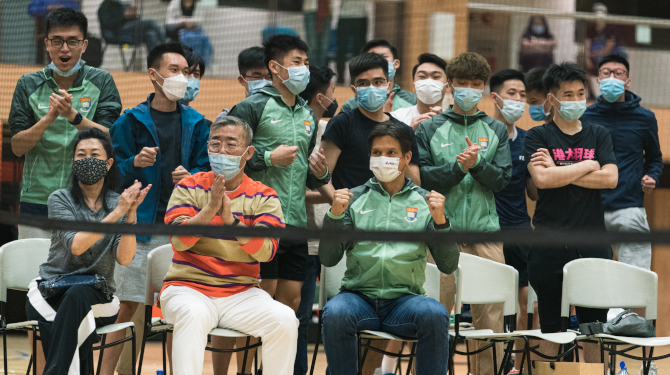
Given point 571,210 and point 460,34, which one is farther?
point 460,34

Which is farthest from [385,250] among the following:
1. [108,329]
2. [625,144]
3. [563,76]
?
[625,144]

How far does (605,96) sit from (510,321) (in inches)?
69.4

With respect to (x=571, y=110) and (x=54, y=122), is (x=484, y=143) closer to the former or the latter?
(x=571, y=110)

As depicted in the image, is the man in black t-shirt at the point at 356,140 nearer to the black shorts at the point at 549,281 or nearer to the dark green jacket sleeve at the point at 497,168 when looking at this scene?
the dark green jacket sleeve at the point at 497,168

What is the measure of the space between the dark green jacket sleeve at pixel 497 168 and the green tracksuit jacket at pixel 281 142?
0.77 metres

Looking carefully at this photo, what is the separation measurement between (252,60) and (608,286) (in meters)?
2.37

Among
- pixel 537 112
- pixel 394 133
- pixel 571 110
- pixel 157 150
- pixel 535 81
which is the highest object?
pixel 535 81

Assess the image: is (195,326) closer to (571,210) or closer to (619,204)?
(571,210)

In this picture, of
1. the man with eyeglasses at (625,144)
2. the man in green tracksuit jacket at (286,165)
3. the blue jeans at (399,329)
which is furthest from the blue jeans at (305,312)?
the man with eyeglasses at (625,144)

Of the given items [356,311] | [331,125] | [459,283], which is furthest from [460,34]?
[356,311]

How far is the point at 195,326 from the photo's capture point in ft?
9.47

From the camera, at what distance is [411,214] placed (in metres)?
3.33

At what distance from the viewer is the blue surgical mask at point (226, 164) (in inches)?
125

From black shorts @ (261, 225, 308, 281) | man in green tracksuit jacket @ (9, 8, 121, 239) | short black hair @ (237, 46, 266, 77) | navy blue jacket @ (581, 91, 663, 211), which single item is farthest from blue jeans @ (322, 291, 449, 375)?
navy blue jacket @ (581, 91, 663, 211)
